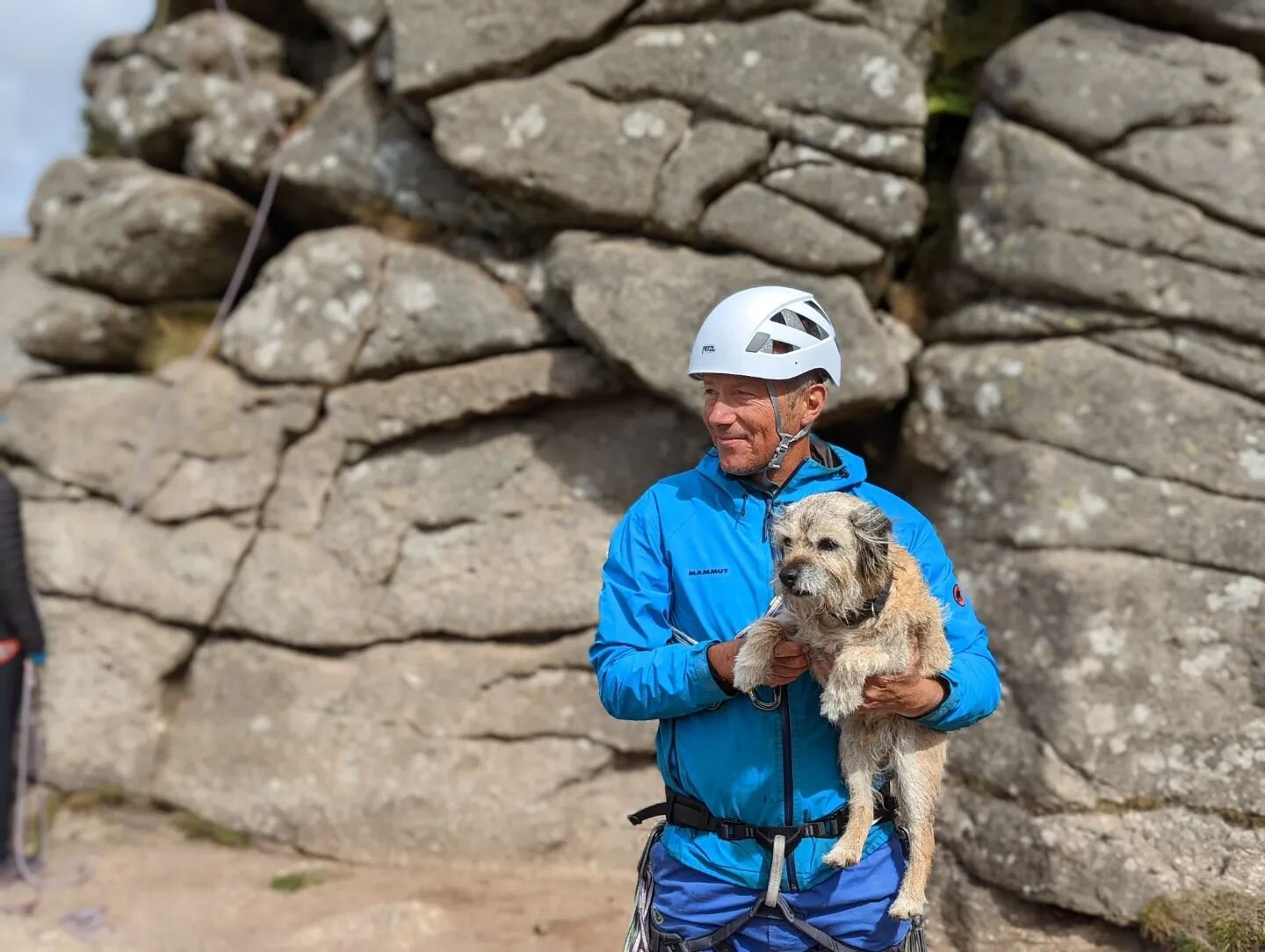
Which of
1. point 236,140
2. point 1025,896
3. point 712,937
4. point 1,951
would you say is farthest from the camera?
point 236,140

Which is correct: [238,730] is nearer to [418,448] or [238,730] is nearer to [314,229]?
[418,448]

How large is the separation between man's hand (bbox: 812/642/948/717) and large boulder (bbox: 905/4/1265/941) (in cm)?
330

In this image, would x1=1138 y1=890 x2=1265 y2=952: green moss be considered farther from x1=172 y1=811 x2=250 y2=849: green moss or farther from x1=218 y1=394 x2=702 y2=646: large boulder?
x1=172 y1=811 x2=250 y2=849: green moss

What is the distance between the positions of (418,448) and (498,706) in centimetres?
215

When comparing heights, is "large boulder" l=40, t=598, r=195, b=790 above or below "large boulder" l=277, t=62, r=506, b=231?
below

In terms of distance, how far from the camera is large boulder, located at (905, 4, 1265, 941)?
6105 mm

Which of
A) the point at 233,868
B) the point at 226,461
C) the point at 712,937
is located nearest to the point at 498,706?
the point at 233,868

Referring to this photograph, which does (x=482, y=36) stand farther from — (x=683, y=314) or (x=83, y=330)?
(x=83, y=330)

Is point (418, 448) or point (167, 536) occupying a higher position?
point (418, 448)

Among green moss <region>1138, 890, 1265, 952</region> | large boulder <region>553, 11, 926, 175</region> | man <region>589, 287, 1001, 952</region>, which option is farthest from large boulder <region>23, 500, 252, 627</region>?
green moss <region>1138, 890, 1265, 952</region>

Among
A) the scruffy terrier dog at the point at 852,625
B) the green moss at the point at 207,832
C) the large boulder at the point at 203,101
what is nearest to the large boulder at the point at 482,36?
the large boulder at the point at 203,101

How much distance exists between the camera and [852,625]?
3.53m

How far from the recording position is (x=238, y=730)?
8039mm

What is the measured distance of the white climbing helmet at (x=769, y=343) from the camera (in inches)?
151
